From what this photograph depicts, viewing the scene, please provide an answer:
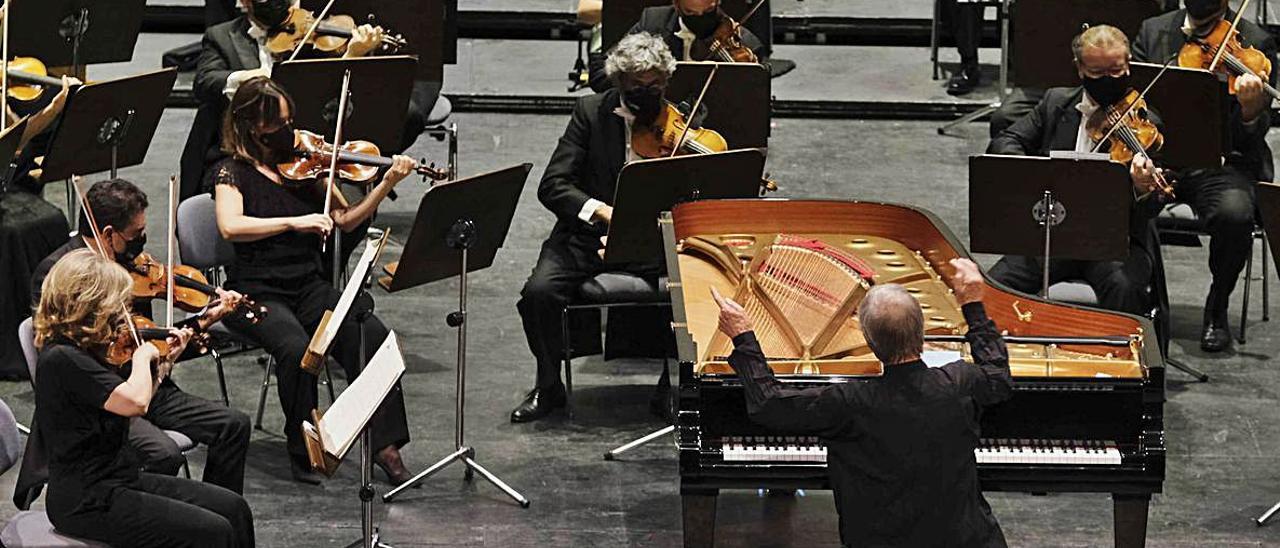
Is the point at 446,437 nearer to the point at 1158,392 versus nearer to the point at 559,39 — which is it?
the point at 1158,392

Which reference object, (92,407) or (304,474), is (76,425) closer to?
(92,407)

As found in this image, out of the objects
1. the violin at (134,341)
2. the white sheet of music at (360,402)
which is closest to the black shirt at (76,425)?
the violin at (134,341)

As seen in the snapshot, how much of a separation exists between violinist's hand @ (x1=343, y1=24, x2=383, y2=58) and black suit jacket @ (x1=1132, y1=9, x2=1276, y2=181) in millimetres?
3103

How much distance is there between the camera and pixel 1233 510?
20.5 ft

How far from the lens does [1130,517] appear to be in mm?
5172

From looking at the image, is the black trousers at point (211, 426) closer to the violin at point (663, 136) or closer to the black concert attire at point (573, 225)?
the black concert attire at point (573, 225)

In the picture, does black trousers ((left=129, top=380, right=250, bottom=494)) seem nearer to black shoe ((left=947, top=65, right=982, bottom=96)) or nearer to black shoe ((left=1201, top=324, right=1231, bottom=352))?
black shoe ((left=1201, top=324, right=1231, bottom=352))

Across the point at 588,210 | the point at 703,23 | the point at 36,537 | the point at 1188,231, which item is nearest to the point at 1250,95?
the point at 1188,231

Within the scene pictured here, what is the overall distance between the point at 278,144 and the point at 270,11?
4.10 ft

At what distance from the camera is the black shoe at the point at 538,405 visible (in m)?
6.95

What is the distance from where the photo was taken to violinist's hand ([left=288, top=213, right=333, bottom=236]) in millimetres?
6328

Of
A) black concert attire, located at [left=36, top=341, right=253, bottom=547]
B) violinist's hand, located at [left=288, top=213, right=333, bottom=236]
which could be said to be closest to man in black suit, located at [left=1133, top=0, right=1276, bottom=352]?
violinist's hand, located at [left=288, top=213, right=333, bottom=236]

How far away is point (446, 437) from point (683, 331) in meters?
1.80

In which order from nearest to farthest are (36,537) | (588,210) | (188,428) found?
(36,537) < (188,428) < (588,210)
